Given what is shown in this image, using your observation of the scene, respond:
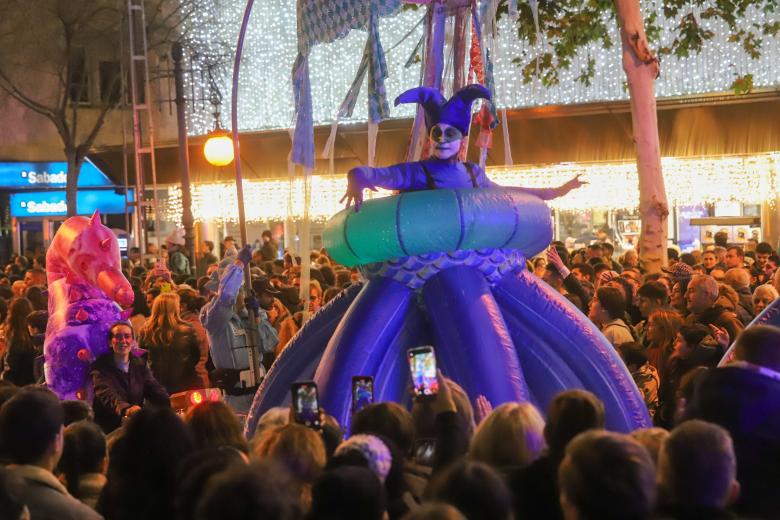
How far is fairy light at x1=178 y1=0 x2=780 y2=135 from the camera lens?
19047 mm

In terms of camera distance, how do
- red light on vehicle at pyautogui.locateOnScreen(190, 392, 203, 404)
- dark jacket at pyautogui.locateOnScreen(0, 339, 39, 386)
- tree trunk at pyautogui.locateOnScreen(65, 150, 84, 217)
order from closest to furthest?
1. red light on vehicle at pyautogui.locateOnScreen(190, 392, 203, 404)
2. dark jacket at pyautogui.locateOnScreen(0, 339, 39, 386)
3. tree trunk at pyautogui.locateOnScreen(65, 150, 84, 217)

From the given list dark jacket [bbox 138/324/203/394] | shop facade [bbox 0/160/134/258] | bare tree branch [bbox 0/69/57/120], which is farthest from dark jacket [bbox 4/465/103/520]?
shop facade [bbox 0/160/134/258]

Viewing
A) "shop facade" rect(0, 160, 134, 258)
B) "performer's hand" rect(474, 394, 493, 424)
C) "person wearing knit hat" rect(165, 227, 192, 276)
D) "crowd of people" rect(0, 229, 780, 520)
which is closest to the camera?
"crowd of people" rect(0, 229, 780, 520)

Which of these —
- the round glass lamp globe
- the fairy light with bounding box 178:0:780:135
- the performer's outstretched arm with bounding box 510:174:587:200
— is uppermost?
the fairy light with bounding box 178:0:780:135

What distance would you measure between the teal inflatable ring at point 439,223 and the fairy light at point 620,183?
10.6 m

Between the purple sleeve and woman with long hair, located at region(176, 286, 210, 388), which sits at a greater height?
the purple sleeve

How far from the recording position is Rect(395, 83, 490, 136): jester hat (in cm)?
650

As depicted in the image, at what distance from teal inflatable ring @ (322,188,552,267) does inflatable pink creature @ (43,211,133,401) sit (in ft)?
7.26

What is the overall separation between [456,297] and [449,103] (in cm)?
112

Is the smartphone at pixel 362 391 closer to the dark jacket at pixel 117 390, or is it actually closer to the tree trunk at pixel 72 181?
the dark jacket at pixel 117 390

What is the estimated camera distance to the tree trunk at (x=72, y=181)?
25906 mm

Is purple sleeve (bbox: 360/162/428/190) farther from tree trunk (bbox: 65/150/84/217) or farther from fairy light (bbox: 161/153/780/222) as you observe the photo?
tree trunk (bbox: 65/150/84/217)

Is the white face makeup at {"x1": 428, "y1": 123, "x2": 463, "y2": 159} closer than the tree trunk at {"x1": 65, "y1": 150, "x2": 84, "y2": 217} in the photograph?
Yes

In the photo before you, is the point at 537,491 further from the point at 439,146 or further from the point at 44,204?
the point at 44,204
